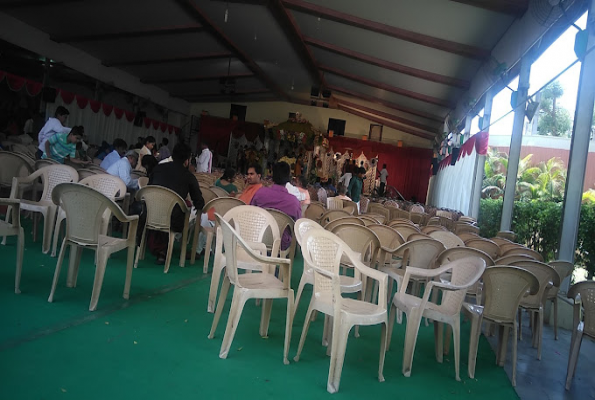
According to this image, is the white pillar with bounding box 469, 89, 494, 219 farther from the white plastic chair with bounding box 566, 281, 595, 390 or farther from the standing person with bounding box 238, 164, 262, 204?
the white plastic chair with bounding box 566, 281, 595, 390

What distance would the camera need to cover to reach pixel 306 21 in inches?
439

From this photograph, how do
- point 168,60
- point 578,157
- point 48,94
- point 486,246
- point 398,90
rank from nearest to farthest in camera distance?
point 486,246 < point 578,157 < point 48,94 < point 398,90 < point 168,60

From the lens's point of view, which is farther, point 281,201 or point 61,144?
point 61,144

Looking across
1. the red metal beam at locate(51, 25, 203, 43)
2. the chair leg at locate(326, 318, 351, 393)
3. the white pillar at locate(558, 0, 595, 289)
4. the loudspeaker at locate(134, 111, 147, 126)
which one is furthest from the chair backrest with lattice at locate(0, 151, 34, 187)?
the loudspeaker at locate(134, 111, 147, 126)

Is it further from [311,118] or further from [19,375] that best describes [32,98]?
[19,375]

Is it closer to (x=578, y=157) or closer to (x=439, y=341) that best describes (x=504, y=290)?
→ (x=439, y=341)

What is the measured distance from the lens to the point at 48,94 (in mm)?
13258

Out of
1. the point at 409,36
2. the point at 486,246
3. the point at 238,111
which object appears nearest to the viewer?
the point at 486,246

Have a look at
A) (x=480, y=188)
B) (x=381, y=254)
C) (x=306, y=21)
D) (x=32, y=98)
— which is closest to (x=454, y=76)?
(x=480, y=188)

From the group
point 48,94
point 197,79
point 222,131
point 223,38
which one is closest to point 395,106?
point 223,38

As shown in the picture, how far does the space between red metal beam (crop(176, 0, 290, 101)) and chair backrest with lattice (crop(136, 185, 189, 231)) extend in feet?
24.3

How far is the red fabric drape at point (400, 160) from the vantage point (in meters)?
20.8

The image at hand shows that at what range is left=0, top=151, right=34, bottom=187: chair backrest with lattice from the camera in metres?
4.86

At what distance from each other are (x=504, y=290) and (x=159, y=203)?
2927 mm
